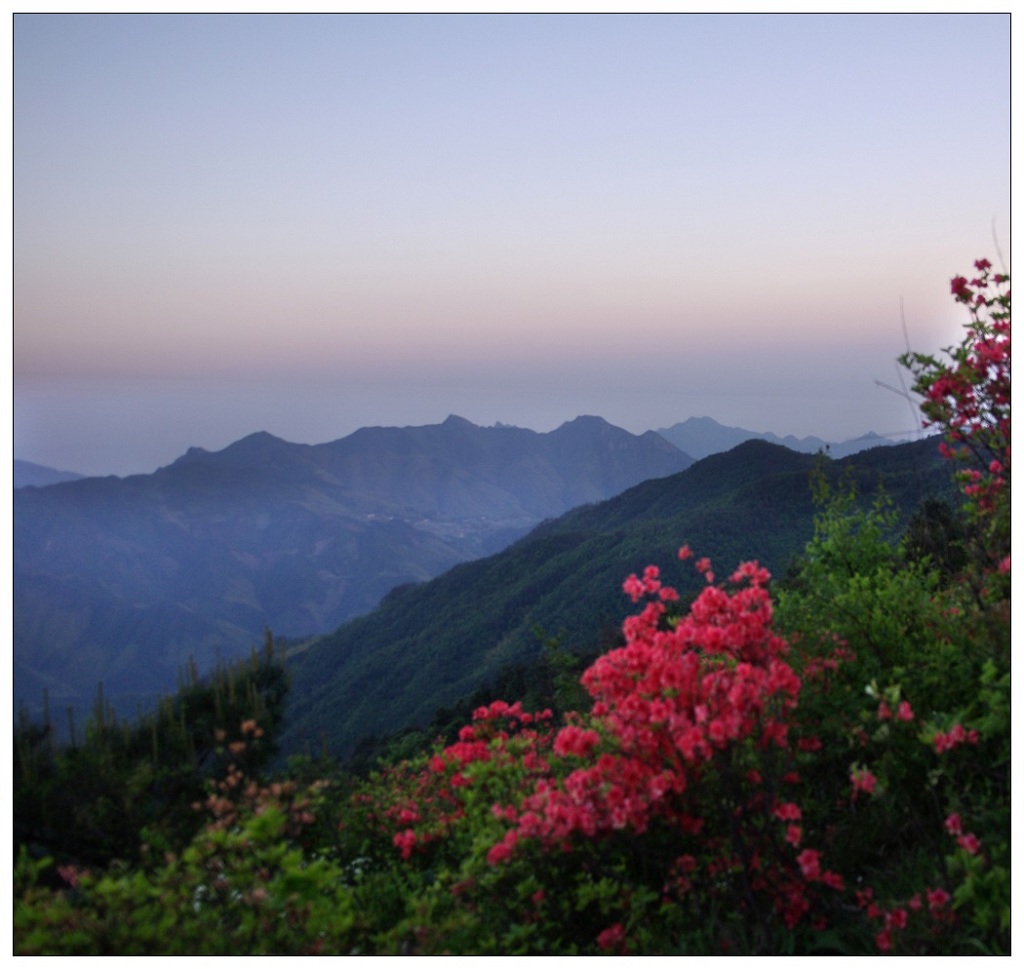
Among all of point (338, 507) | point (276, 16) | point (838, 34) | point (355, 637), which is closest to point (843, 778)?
point (838, 34)

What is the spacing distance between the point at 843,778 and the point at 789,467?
70.9 feet

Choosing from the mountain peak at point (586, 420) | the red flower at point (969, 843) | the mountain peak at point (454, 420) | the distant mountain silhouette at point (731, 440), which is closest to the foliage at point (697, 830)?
the red flower at point (969, 843)

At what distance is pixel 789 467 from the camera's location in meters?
23.6

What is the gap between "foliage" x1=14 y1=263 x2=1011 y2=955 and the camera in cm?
232

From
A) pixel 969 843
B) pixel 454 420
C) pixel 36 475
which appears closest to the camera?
pixel 969 843

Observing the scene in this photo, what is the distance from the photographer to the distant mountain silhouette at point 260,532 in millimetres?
5770

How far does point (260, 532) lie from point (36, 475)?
57.3 meters

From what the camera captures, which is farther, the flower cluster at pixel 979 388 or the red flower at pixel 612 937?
the flower cluster at pixel 979 388

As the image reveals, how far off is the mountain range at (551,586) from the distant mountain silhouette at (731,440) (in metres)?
1.90

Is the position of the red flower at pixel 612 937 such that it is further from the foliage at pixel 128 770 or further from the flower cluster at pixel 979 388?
the flower cluster at pixel 979 388

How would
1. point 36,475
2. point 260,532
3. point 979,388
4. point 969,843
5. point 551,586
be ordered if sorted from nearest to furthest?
point 969,843 → point 979,388 → point 36,475 → point 551,586 → point 260,532

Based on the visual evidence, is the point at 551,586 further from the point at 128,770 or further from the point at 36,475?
the point at 128,770

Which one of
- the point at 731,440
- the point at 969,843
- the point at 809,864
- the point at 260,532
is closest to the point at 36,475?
the point at 809,864

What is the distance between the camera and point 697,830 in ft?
8.38
